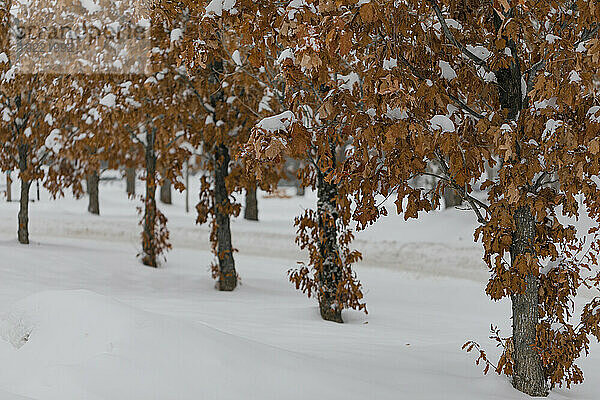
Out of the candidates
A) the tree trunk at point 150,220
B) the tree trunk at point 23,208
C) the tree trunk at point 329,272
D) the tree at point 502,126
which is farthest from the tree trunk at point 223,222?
the tree at point 502,126

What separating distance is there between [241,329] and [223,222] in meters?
3.95

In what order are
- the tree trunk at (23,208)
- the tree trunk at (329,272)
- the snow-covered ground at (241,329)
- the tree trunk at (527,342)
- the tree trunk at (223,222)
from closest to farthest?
the snow-covered ground at (241,329)
the tree trunk at (527,342)
the tree trunk at (329,272)
the tree trunk at (223,222)
the tree trunk at (23,208)

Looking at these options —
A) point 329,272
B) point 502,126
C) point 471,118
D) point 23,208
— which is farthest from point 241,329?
point 23,208

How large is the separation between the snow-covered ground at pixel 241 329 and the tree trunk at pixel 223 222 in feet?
0.97

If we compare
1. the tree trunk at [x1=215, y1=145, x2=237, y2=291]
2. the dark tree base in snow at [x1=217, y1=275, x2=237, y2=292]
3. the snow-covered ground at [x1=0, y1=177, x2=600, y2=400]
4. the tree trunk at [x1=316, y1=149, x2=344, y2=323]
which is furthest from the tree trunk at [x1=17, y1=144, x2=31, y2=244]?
the tree trunk at [x1=316, y1=149, x2=344, y2=323]

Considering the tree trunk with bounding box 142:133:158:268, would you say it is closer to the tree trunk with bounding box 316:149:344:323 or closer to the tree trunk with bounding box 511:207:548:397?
the tree trunk with bounding box 316:149:344:323

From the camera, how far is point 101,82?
476 inches

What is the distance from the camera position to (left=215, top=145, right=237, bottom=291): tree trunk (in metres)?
10.3

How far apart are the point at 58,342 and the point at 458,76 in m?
3.25

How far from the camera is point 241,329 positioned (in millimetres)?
6652

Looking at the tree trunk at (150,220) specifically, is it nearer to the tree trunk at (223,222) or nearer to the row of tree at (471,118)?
the tree trunk at (223,222)

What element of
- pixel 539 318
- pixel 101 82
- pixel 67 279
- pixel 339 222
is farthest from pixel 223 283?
pixel 539 318

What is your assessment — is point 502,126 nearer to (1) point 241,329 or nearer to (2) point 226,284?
(1) point 241,329

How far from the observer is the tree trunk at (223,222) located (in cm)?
1032
